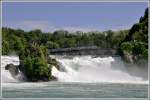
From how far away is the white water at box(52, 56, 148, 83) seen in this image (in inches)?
348

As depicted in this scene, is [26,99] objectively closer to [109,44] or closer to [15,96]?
[15,96]

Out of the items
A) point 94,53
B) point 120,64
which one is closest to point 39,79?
point 94,53

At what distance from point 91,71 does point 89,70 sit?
5 centimetres

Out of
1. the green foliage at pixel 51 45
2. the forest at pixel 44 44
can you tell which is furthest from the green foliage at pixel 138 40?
the green foliage at pixel 51 45

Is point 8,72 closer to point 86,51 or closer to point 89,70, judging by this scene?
point 86,51

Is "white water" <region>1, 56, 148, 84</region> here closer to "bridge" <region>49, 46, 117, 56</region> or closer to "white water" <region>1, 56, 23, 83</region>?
"white water" <region>1, 56, 23, 83</region>

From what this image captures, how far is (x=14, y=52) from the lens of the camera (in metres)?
8.59

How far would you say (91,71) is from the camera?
921cm

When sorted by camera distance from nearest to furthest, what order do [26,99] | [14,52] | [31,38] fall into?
[26,99] < [31,38] < [14,52]

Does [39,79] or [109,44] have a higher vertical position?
[109,44]

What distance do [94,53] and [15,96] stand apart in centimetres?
357

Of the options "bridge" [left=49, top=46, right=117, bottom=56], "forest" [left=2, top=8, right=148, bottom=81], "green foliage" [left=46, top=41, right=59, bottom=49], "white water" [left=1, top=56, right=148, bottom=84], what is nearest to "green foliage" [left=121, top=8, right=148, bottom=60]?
"forest" [left=2, top=8, right=148, bottom=81]

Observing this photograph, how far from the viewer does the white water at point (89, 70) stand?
8.74m

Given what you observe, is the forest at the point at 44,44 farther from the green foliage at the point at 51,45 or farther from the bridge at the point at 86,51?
the bridge at the point at 86,51
